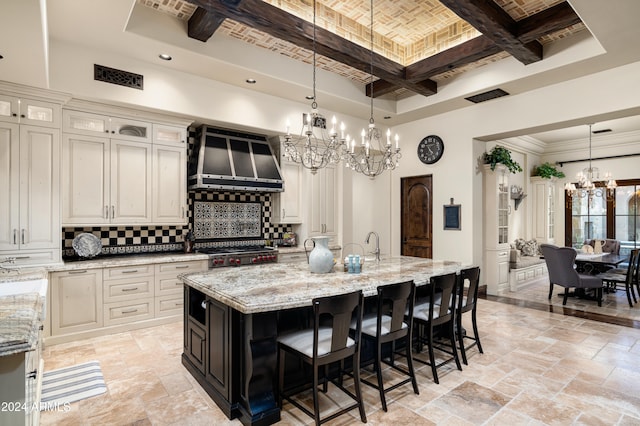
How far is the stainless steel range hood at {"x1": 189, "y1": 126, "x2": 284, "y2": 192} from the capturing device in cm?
475

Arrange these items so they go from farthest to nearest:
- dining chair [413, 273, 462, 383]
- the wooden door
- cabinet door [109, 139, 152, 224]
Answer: the wooden door, cabinet door [109, 139, 152, 224], dining chair [413, 273, 462, 383]

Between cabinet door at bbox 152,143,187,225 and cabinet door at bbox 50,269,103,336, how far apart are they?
1015 millimetres

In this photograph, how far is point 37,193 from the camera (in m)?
3.59

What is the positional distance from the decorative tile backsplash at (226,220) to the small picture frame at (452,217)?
131 inches

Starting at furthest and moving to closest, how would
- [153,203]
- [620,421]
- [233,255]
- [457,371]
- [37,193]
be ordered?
1. [233,255]
2. [153,203]
3. [37,193]
4. [457,371]
5. [620,421]

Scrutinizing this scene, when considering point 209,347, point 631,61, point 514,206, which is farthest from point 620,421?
point 514,206

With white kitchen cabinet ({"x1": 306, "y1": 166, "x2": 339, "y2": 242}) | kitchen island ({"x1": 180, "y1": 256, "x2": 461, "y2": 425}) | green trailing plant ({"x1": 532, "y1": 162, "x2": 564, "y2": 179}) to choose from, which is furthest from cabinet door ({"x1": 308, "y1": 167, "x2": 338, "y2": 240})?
green trailing plant ({"x1": 532, "y1": 162, "x2": 564, "y2": 179})

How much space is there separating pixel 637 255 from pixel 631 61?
3417 mm

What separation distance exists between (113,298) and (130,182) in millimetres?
1426

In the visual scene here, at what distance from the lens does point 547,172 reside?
→ 8594 millimetres

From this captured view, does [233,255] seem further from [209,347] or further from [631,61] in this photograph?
[631,61]

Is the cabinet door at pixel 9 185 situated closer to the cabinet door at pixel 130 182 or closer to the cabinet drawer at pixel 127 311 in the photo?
the cabinet door at pixel 130 182

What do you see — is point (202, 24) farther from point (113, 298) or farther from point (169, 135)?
point (113, 298)

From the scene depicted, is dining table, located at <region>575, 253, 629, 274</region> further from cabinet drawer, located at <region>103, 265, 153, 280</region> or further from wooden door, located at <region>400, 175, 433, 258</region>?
cabinet drawer, located at <region>103, 265, 153, 280</region>
